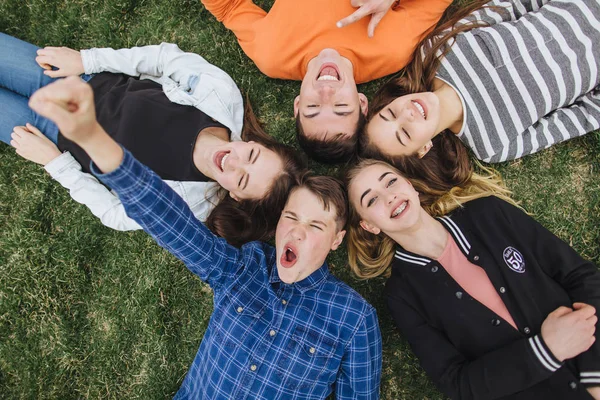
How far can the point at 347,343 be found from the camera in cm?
262

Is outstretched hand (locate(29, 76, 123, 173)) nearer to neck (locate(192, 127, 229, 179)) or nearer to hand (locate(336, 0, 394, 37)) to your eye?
neck (locate(192, 127, 229, 179))

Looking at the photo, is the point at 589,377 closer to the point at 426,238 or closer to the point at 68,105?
the point at 426,238

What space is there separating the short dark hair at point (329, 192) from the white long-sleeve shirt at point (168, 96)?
0.68 metres

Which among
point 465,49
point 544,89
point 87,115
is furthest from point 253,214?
point 544,89

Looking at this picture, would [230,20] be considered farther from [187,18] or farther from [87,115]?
Result: [87,115]

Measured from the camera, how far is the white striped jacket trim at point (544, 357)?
2.39 metres

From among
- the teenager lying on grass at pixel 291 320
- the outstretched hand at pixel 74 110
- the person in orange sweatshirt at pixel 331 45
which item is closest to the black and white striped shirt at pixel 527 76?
the person in orange sweatshirt at pixel 331 45

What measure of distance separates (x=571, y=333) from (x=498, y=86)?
1522 mm

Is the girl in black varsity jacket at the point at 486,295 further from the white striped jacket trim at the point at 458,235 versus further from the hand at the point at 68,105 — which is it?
the hand at the point at 68,105

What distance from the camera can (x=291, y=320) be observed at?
2635 mm

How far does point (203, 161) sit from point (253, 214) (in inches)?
18.5

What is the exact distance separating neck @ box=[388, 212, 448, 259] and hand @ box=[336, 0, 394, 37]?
1218 mm

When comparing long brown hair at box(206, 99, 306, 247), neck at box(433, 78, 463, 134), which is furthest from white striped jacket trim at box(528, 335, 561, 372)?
long brown hair at box(206, 99, 306, 247)

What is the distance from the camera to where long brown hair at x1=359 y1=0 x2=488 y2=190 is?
2.82 meters
